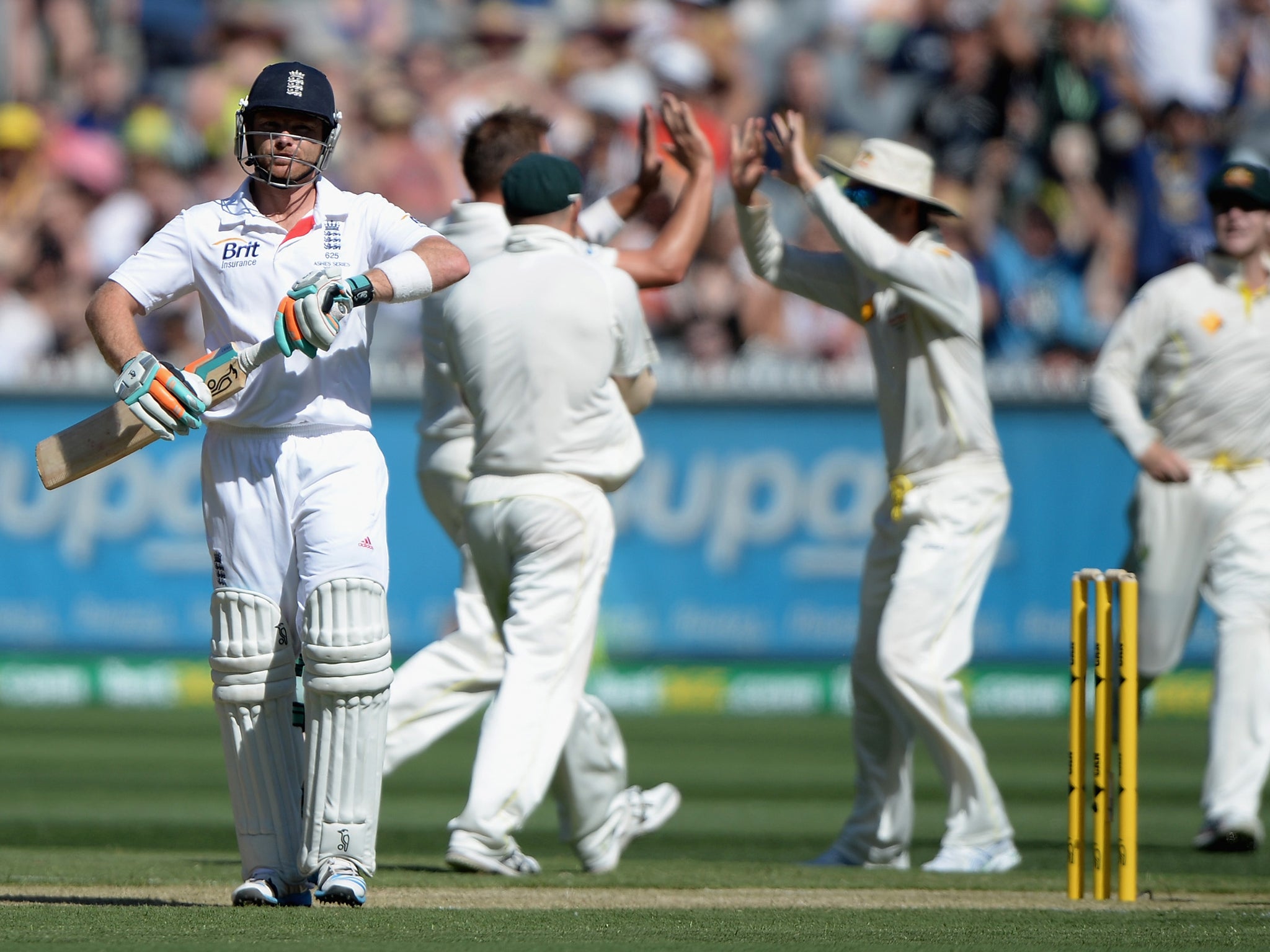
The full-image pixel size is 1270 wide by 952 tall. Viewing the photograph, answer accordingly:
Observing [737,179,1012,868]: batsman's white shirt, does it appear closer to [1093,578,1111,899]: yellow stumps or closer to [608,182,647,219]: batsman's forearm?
[608,182,647,219]: batsman's forearm

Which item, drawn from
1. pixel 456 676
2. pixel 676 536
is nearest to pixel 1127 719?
pixel 456 676

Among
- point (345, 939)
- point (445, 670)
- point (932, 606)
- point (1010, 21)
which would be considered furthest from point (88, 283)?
point (345, 939)

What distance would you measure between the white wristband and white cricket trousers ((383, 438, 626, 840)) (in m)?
1.76

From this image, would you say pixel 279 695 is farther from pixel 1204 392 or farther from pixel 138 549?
pixel 138 549

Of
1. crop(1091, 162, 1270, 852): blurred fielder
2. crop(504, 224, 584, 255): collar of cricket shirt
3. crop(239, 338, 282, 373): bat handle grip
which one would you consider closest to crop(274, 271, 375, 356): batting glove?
crop(239, 338, 282, 373): bat handle grip

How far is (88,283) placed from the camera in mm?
13578

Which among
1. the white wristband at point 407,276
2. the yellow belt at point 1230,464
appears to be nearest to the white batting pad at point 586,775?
the white wristband at point 407,276

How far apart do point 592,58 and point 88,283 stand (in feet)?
13.6

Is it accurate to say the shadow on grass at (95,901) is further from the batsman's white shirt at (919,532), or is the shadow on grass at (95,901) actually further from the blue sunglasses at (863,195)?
the blue sunglasses at (863,195)

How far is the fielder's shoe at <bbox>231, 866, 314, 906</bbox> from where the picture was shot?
461 cm

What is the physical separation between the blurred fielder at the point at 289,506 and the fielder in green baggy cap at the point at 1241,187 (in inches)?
134

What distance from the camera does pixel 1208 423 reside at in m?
7.09

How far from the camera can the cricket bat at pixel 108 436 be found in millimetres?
4441

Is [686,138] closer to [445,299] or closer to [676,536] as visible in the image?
[445,299]
